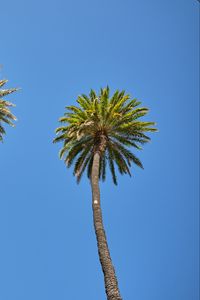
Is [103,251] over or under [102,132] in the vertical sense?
under

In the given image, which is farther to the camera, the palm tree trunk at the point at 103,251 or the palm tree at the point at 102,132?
the palm tree at the point at 102,132

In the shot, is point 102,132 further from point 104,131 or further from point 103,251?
point 103,251

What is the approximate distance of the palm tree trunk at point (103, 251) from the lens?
1973 centimetres

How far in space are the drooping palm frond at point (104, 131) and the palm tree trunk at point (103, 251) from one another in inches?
151

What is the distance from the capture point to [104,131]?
1192 inches

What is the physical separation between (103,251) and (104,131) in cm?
1068

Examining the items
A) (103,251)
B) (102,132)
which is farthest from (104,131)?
(103,251)

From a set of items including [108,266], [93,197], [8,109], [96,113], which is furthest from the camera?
[8,109]

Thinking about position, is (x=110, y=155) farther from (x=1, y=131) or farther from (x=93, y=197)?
(x=1, y=131)

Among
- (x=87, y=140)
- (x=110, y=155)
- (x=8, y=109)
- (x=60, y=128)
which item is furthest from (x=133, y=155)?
(x=8, y=109)

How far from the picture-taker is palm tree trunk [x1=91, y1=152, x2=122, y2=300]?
19.7m

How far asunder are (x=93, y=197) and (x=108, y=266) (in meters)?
5.52

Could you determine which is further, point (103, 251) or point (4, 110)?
point (4, 110)

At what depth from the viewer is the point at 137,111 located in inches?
1250
